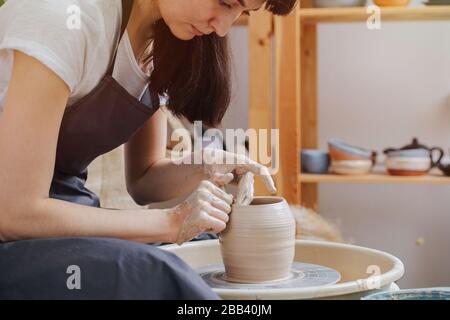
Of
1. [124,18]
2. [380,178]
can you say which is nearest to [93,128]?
[124,18]

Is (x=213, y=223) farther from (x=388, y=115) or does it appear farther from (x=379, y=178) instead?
(x=388, y=115)

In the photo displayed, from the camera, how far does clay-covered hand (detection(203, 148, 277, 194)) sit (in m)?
1.14

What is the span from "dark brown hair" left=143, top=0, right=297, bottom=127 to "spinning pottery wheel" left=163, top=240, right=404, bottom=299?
274mm

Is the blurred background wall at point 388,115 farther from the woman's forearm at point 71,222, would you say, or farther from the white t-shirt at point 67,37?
the woman's forearm at point 71,222

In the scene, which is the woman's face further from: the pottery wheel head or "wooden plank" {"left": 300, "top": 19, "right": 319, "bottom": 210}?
"wooden plank" {"left": 300, "top": 19, "right": 319, "bottom": 210}

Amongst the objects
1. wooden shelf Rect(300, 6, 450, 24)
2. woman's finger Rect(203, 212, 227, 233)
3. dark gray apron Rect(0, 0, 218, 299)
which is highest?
wooden shelf Rect(300, 6, 450, 24)

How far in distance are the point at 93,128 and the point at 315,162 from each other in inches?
47.1

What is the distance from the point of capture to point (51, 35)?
0.95 meters

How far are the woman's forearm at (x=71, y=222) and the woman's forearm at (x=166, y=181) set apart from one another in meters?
0.36

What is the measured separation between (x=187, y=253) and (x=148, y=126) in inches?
12.8

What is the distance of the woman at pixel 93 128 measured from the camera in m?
0.86

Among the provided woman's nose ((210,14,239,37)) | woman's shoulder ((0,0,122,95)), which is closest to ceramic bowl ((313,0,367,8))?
woman's nose ((210,14,239,37))

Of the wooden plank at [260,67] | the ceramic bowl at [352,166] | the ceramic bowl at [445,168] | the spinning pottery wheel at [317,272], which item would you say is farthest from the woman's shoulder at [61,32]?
the ceramic bowl at [445,168]
